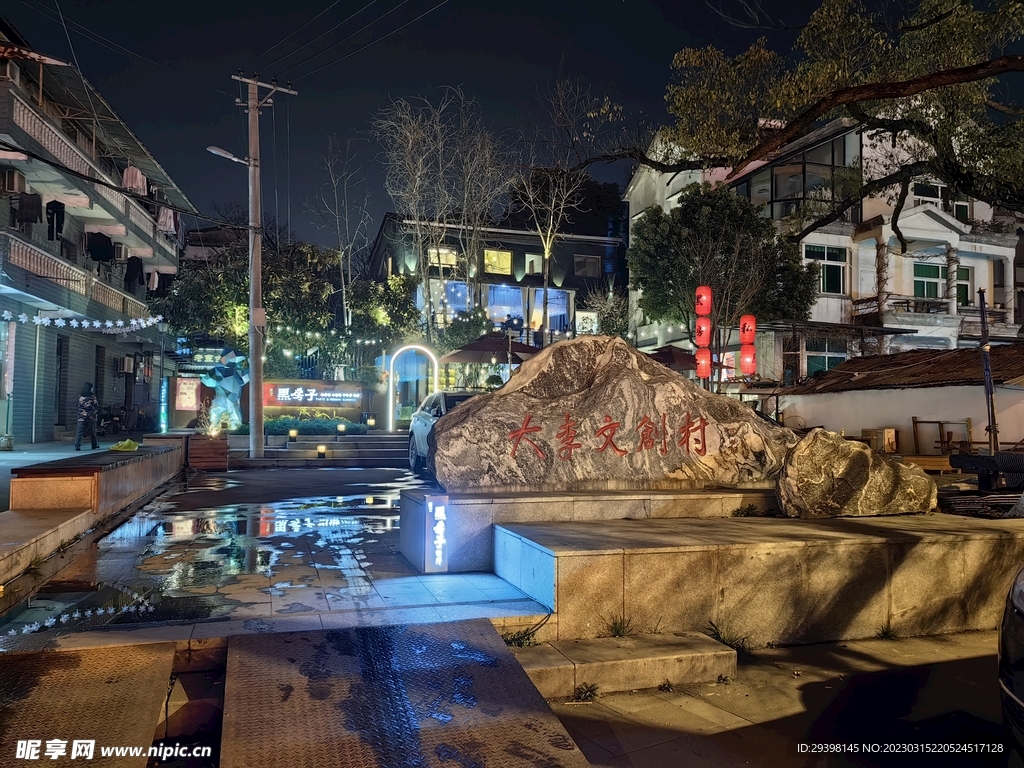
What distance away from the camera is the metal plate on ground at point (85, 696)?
3.17 m

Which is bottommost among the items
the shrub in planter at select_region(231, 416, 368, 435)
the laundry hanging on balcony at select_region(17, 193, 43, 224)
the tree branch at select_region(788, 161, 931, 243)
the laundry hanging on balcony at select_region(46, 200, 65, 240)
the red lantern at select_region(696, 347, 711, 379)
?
the shrub in planter at select_region(231, 416, 368, 435)

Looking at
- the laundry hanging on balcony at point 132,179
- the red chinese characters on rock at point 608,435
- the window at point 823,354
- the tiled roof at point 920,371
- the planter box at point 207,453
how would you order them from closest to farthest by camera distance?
the red chinese characters on rock at point 608,435, the planter box at point 207,453, the tiled roof at point 920,371, the laundry hanging on balcony at point 132,179, the window at point 823,354

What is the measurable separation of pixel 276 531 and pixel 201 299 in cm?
2081

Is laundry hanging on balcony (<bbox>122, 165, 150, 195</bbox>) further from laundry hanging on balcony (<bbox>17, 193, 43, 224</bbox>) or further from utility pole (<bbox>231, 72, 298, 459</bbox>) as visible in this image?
utility pole (<bbox>231, 72, 298, 459</bbox>)

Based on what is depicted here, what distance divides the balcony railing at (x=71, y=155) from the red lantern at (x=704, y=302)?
1614cm

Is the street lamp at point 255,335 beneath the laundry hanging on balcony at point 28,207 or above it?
beneath

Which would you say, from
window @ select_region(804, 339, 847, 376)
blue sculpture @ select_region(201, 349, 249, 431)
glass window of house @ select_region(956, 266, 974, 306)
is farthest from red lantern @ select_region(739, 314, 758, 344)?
blue sculpture @ select_region(201, 349, 249, 431)

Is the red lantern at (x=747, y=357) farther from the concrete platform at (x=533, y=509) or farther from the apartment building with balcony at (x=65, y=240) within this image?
the concrete platform at (x=533, y=509)

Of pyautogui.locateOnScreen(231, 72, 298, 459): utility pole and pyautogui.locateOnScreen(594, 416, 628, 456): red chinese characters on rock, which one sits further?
pyautogui.locateOnScreen(231, 72, 298, 459): utility pole

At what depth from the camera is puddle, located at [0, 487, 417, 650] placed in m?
4.95

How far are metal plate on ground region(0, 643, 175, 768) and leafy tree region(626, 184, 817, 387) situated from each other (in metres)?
22.5

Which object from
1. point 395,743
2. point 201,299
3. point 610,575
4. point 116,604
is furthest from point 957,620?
point 201,299

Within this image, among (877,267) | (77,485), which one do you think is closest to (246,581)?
(77,485)

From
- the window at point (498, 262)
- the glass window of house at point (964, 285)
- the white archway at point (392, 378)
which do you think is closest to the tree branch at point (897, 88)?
the white archway at point (392, 378)
